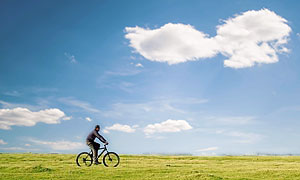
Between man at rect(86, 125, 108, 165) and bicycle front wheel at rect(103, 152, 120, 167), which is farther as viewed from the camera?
bicycle front wheel at rect(103, 152, 120, 167)

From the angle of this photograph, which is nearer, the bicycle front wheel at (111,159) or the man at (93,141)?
the man at (93,141)

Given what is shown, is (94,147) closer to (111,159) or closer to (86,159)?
(86,159)

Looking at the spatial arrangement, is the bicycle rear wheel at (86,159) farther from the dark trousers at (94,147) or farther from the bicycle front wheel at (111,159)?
the bicycle front wheel at (111,159)

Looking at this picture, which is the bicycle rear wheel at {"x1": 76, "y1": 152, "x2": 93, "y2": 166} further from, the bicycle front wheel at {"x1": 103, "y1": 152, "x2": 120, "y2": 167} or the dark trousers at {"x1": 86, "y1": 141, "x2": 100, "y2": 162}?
the bicycle front wheel at {"x1": 103, "y1": 152, "x2": 120, "y2": 167}

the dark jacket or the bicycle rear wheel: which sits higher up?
the dark jacket

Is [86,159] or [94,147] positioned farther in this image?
[86,159]

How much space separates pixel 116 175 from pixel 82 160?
6.73 meters

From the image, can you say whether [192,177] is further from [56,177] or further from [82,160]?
[82,160]

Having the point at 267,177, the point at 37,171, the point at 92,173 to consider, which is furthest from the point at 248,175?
the point at 37,171

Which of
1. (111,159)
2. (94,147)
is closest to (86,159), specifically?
(94,147)

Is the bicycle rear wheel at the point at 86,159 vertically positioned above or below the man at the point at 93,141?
below

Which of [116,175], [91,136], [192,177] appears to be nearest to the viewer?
[192,177]

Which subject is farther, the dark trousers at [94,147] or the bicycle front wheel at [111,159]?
the bicycle front wheel at [111,159]

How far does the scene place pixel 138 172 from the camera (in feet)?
80.7
